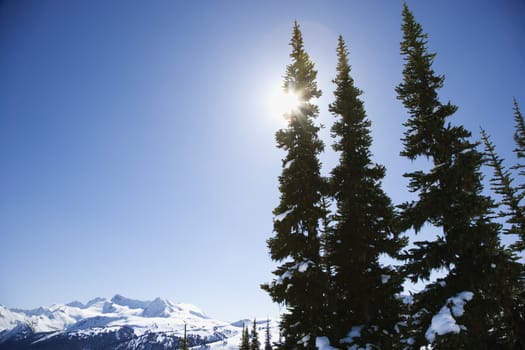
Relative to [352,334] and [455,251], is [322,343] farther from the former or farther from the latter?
[455,251]

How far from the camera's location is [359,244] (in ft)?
44.6

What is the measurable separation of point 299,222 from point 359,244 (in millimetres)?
3049

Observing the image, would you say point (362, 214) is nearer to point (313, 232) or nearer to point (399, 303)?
point (313, 232)

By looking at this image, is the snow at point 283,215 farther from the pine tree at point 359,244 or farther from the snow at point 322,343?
the snow at point 322,343

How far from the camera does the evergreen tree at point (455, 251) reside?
855 centimetres

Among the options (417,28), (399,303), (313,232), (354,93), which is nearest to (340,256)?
(313,232)

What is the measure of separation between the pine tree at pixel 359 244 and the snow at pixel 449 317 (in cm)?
372

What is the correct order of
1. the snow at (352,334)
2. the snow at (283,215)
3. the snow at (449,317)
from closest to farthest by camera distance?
the snow at (449,317)
the snow at (352,334)
the snow at (283,215)

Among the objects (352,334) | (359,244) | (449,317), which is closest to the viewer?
(449,317)

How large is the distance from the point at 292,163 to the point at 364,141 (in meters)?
4.57

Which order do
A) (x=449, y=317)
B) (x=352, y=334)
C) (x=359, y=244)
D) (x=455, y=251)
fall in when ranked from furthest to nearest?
(x=359, y=244) < (x=352, y=334) < (x=455, y=251) < (x=449, y=317)

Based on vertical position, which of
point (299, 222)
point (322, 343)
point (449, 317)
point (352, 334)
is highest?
point (299, 222)

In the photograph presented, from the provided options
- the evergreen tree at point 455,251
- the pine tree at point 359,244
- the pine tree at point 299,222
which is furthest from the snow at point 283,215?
the evergreen tree at point 455,251

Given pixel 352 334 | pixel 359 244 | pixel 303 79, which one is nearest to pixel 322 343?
pixel 352 334
